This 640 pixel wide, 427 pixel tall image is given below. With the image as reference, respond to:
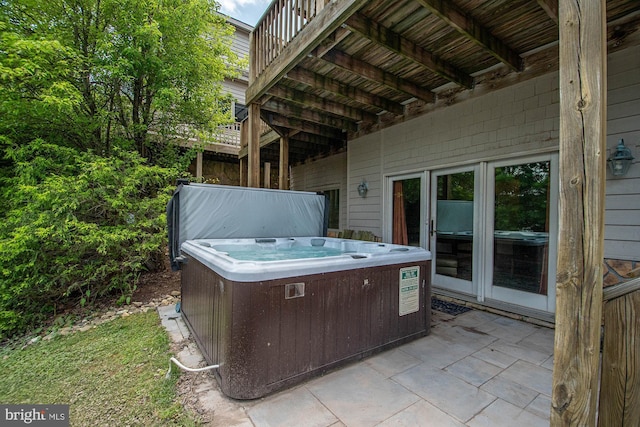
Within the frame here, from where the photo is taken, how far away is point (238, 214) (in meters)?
3.96

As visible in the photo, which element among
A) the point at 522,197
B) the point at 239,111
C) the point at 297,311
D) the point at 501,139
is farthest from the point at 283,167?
the point at 239,111

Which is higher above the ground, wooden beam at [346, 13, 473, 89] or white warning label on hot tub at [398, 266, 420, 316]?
wooden beam at [346, 13, 473, 89]

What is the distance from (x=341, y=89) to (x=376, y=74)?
63 centimetres

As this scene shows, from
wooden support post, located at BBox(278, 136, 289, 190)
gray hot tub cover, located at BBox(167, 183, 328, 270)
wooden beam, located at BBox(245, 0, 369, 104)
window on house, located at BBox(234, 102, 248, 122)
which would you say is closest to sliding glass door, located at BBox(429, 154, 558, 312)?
gray hot tub cover, located at BBox(167, 183, 328, 270)

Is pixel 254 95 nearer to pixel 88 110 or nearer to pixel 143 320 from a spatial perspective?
pixel 88 110

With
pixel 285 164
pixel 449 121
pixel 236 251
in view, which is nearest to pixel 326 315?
pixel 236 251

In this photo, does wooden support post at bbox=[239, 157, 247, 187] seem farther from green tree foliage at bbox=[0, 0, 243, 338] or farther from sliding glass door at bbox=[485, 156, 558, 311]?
sliding glass door at bbox=[485, 156, 558, 311]

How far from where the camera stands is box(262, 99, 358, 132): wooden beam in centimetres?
471

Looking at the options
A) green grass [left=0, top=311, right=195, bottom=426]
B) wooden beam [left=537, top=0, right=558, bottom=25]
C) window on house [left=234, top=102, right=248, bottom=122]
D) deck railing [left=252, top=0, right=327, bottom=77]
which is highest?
window on house [left=234, top=102, right=248, bottom=122]

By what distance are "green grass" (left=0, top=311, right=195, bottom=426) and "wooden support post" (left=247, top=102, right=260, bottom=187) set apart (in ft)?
8.33

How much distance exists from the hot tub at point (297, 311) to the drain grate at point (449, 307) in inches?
35.7

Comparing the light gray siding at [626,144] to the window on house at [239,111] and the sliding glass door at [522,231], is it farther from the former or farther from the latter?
the window on house at [239,111]

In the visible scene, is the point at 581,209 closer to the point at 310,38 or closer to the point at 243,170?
the point at 310,38

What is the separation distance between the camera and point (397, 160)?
4.82 meters
